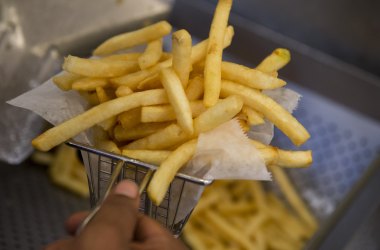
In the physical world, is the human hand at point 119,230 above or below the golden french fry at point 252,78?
below

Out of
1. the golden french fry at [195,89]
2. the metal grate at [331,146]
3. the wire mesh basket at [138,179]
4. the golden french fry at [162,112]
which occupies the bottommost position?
the metal grate at [331,146]

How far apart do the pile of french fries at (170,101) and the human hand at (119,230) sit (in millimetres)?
154

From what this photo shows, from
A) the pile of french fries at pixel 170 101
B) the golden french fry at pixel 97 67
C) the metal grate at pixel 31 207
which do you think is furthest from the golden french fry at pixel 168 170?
the metal grate at pixel 31 207

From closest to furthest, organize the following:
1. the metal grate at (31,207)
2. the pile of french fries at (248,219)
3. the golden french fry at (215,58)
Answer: the golden french fry at (215,58), the metal grate at (31,207), the pile of french fries at (248,219)

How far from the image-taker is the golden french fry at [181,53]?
0.96 m

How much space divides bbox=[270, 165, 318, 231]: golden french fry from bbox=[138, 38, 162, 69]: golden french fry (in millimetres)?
1056

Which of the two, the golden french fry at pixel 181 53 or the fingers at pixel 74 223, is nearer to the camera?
the fingers at pixel 74 223

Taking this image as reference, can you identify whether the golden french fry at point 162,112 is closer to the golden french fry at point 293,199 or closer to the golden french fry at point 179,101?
the golden french fry at point 179,101

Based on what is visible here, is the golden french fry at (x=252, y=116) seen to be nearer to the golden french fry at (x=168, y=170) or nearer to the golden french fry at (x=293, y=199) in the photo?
the golden french fry at (x=168, y=170)

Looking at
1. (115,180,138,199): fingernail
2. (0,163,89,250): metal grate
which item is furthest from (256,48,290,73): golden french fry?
(0,163,89,250): metal grate

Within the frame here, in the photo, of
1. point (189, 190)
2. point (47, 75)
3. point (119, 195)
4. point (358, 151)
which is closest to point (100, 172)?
point (189, 190)

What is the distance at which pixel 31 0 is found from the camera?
1994 mm

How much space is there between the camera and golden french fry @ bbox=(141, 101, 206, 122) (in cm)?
98

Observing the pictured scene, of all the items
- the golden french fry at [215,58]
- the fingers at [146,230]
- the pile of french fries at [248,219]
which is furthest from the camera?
the pile of french fries at [248,219]
